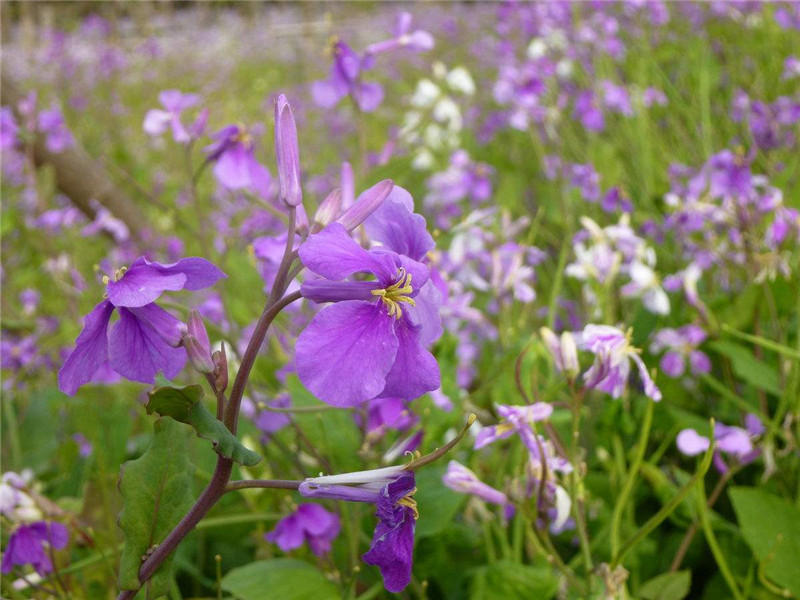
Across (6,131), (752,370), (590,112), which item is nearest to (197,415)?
(752,370)

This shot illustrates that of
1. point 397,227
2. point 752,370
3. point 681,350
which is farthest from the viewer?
point 681,350

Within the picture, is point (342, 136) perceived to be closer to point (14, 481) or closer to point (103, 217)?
point (103, 217)

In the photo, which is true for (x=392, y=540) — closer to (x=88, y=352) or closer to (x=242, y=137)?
(x=88, y=352)

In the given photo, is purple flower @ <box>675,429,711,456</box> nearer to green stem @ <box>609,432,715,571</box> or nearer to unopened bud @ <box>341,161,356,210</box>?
green stem @ <box>609,432,715,571</box>

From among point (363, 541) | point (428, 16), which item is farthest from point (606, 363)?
point (428, 16)

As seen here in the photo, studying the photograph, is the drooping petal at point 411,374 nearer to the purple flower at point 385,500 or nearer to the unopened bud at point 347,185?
the purple flower at point 385,500

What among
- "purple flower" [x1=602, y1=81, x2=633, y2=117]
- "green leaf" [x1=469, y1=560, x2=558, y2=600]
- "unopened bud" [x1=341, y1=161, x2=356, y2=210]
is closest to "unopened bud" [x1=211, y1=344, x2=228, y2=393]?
"unopened bud" [x1=341, y1=161, x2=356, y2=210]
